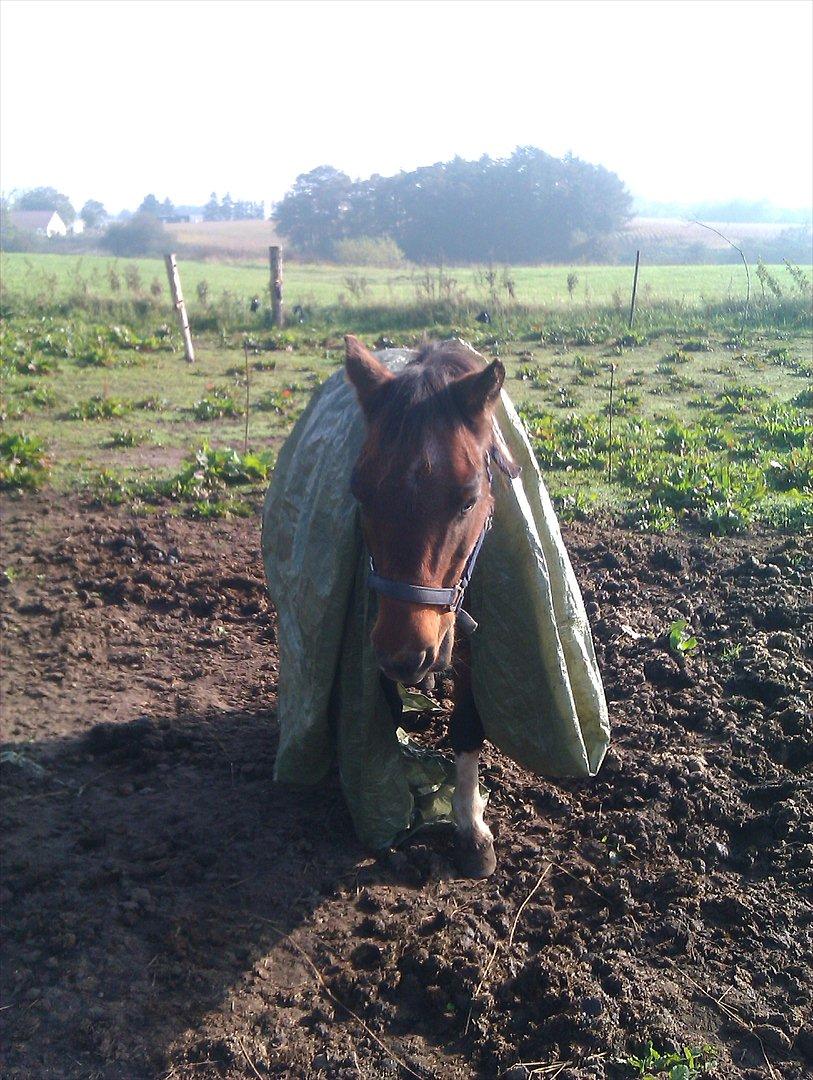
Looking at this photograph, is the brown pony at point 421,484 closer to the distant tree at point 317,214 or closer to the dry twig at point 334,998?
the dry twig at point 334,998

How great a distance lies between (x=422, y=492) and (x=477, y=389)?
0.48m

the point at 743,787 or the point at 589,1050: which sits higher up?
the point at 743,787

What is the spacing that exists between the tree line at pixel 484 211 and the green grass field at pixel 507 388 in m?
18.3

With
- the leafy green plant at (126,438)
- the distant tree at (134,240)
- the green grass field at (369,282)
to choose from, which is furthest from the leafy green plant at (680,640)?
the distant tree at (134,240)

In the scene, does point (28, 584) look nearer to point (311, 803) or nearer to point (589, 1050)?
point (311, 803)

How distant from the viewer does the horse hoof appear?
370 centimetres

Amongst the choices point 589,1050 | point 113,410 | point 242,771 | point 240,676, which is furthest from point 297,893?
point 113,410

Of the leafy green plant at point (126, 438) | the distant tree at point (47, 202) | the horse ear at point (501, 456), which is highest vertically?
the distant tree at point (47, 202)

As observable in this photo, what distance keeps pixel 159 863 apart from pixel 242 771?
78 centimetres

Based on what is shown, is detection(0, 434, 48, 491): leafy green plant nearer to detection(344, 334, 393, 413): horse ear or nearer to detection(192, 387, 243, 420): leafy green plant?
detection(192, 387, 243, 420): leafy green plant

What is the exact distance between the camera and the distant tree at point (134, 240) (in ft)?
143

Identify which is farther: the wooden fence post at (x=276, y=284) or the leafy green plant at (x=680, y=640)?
the wooden fence post at (x=276, y=284)

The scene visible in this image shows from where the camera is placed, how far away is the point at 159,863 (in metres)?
3.73

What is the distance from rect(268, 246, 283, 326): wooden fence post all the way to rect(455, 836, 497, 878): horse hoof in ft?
53.0
